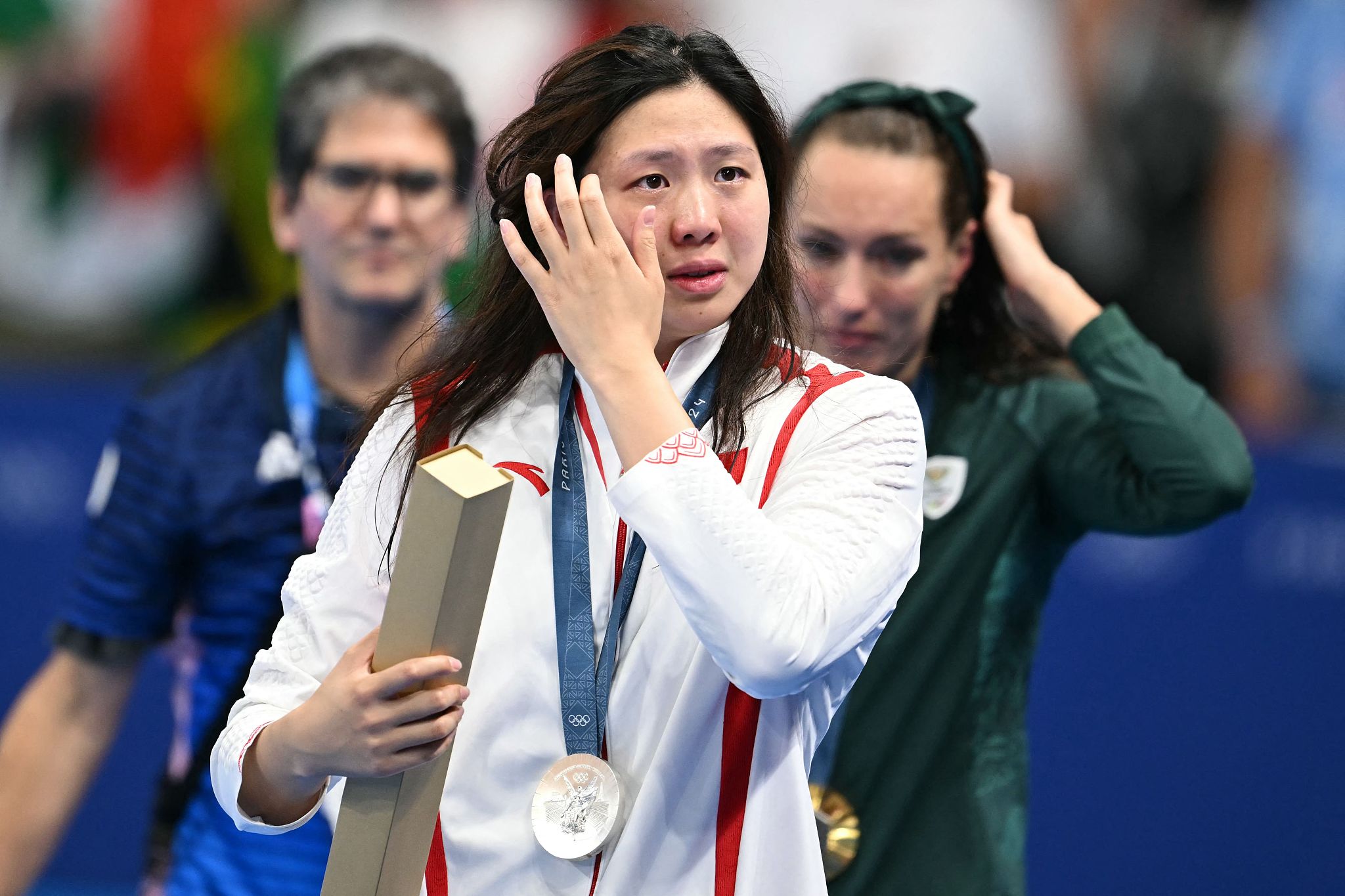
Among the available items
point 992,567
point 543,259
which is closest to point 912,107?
point 992,567

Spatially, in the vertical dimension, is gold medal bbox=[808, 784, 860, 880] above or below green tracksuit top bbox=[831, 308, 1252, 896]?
below

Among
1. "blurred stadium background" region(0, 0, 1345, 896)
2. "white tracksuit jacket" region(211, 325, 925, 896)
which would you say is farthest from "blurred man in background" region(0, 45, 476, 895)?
"blurred stadium background" region(0, 0, 1345, 896)

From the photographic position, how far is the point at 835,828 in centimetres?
188

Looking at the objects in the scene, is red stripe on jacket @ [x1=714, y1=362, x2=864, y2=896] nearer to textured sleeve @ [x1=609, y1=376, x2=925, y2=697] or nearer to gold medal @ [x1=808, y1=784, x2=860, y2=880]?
textured sleeve @ [x1=609, y1=376, x2=925, y2=697]

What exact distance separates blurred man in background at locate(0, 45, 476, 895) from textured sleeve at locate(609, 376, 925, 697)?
3.46 feet

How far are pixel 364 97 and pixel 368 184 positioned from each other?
0.16 meters

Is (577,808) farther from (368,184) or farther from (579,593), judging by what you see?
(368,184)

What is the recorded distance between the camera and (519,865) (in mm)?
1292

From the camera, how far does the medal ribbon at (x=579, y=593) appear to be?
1.29m

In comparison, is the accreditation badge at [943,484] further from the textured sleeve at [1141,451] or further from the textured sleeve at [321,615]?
the textured sleeve at [321,615]

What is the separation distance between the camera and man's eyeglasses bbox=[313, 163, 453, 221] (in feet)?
8.11

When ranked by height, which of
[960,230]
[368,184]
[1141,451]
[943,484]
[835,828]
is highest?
[960,230]

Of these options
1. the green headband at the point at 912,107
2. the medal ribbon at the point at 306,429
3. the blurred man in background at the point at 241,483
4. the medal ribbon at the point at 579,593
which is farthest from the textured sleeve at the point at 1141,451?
the medal ribbon at the point at 306,429

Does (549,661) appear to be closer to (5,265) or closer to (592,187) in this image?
(592,187)
